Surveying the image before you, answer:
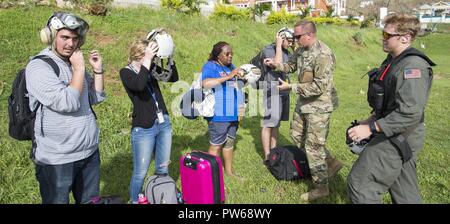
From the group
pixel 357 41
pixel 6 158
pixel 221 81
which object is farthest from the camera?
pixel 357 41

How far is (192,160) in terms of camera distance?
11.5ft

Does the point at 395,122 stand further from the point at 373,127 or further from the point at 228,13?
the point at 228,13

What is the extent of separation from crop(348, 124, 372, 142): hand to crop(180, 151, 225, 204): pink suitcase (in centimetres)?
138

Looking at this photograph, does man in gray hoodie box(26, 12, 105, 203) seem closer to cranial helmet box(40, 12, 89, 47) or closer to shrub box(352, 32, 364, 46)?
cranial helmet box(40, 12, 89, 47)

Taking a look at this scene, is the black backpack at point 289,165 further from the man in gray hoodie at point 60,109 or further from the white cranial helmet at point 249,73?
the man in gray hoodie at point 60,109

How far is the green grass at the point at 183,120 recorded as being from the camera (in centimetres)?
447

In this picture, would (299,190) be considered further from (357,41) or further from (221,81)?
(357,41)

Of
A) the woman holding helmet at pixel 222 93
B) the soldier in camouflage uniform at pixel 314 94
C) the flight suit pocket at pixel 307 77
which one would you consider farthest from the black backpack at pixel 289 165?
the flight suit pocket at pixel 307 77

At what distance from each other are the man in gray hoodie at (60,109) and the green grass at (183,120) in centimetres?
174

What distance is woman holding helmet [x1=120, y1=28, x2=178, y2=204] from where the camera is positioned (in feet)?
10.6

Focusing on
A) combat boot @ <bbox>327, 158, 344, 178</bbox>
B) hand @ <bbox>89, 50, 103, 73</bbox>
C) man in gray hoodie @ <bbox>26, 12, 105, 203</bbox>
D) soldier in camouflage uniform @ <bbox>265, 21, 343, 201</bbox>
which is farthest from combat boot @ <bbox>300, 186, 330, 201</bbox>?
hand @ <bbox>89, 50, 103, 73</bbox>

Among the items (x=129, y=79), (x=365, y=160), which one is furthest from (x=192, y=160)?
(x=365, y=160)
